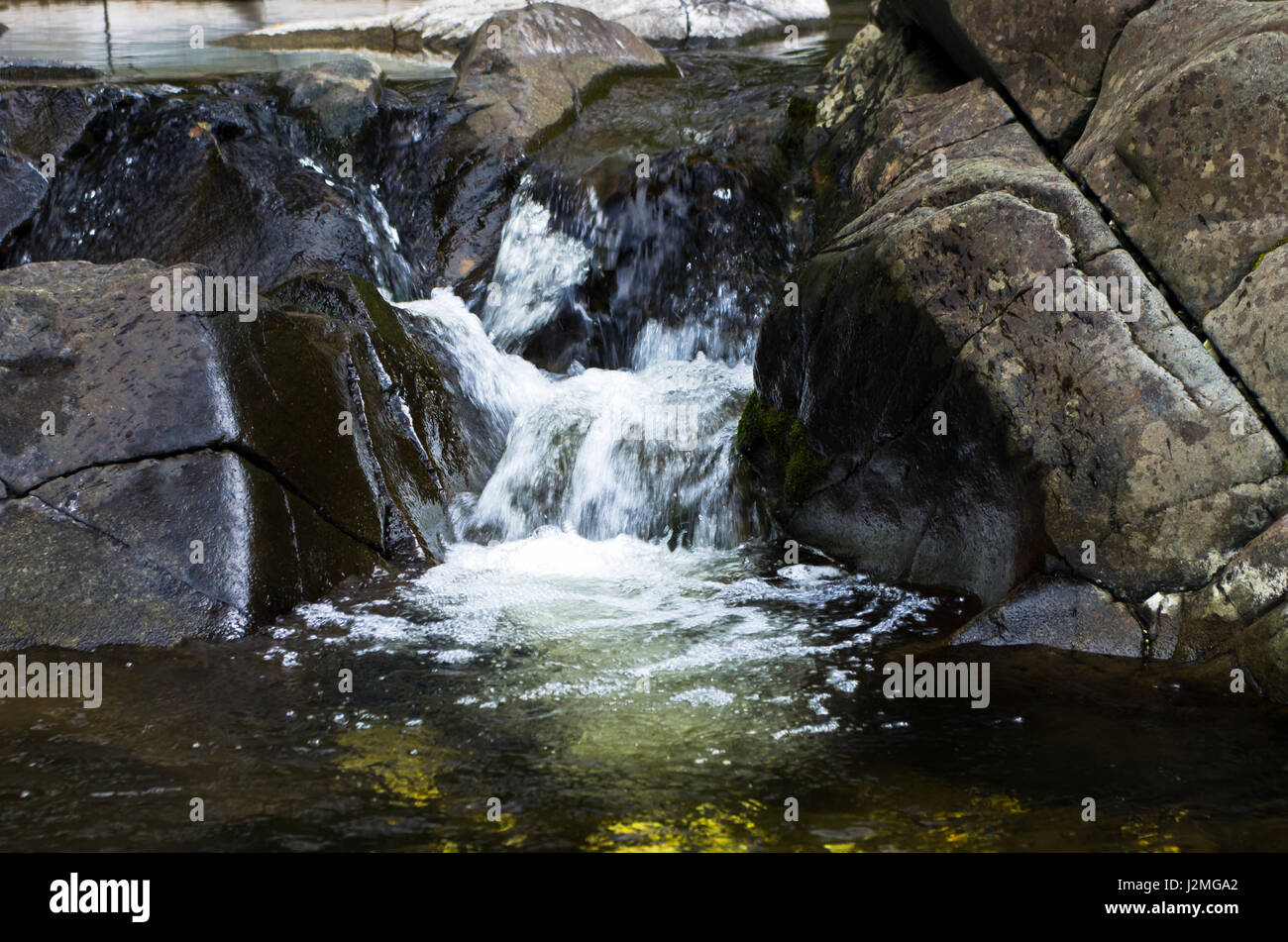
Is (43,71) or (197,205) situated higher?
(43,71)

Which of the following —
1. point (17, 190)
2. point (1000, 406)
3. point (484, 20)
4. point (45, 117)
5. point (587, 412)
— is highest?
point (484, 20)

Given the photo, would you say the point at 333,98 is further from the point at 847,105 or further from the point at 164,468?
the point at 164,468

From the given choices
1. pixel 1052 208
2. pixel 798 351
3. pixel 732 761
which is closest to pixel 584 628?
pixel 732 761

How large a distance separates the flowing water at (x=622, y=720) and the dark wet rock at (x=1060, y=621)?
11 centimetres

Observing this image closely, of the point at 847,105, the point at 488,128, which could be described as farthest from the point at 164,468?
the point at 847,105

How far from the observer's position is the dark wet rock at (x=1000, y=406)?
4934 mm

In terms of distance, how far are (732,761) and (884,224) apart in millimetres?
3203

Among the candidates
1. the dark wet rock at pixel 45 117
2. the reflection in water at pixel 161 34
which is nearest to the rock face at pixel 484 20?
the reflection in water at pixel 161 34

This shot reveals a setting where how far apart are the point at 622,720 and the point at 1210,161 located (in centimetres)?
366

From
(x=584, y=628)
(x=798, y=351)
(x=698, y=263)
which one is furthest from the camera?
(x=698, y=263)

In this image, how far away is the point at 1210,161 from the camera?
5191 millimetres

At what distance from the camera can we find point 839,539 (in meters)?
6.27

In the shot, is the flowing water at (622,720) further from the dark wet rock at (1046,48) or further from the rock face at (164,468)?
the dark wet rock at (1046,48)
